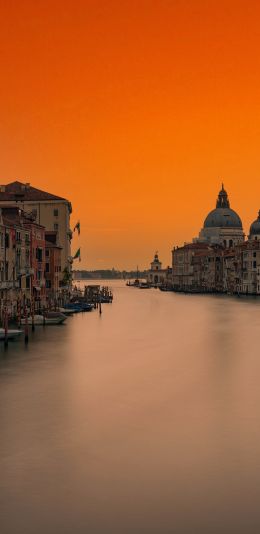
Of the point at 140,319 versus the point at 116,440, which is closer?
the point at 116,440

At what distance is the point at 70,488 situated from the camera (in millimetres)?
17062

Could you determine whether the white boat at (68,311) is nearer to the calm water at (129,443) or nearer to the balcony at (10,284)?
the balcony at (10,284)

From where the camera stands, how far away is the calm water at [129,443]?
1541 cm

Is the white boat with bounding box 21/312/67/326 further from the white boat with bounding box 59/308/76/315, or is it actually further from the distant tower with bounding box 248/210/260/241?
the distant tower with bounding box 248/210/260/241

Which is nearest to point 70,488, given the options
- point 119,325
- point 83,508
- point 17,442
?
point 83,508

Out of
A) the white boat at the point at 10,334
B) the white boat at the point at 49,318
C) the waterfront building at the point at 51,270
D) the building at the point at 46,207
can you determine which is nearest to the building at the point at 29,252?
the white boat at the point at 49,318

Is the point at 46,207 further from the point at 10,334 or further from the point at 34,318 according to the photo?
the point at 10,334

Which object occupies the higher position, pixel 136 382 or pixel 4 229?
pixel 4 229

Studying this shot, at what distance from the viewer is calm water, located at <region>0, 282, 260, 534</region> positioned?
15.4 metres

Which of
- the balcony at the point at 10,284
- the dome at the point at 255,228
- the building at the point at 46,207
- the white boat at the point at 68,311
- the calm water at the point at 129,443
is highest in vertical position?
the dome at the point at 255,228

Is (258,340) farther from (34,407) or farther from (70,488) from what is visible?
(70,488)

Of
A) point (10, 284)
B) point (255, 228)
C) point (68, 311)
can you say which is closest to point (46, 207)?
point (68, 311)

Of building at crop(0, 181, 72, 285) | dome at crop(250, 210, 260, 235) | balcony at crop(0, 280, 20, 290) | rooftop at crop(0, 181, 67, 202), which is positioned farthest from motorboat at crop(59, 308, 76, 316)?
dome at crop(250, 210, 260, 235)

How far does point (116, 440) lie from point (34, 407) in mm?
6096
